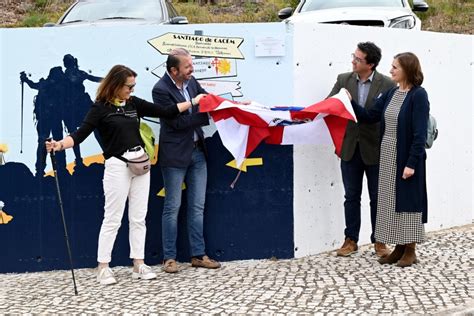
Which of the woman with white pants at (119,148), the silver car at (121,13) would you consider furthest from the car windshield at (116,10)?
the woman with white pants at (119,148)

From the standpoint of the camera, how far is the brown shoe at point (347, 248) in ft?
27.1

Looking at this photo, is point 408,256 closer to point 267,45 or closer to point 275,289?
point 275,289

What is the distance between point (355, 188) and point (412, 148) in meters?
0.85

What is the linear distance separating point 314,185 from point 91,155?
7.43 feet

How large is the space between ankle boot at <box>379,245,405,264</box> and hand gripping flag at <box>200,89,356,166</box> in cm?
114

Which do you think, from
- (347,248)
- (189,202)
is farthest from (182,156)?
(347,248)

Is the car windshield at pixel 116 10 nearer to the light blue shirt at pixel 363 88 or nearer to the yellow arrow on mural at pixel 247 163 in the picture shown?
the yellow arrow on mural at pixel 247 163

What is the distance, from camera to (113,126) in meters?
7.34

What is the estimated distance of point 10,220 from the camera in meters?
7.98

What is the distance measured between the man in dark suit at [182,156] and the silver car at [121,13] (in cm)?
426

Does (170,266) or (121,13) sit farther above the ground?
(121,13)

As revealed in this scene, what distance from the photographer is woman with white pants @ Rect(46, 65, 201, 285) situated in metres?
7.31

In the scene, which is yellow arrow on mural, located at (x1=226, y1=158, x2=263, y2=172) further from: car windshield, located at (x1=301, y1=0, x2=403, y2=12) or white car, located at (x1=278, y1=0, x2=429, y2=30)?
car windshield, located at (x1=301, y1=0, x2=403, y2=12)

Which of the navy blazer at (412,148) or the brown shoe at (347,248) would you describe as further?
the brown shoe at (347,248)
